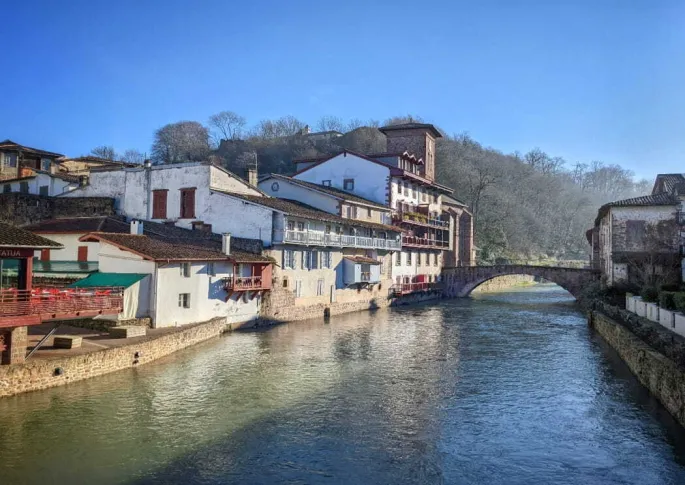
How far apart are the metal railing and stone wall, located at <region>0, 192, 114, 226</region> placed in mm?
18875

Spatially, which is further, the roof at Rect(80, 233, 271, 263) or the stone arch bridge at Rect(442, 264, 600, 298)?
the stone arch bridge at Rect(442, 264, 600, 298)

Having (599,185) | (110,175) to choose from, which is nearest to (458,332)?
(110,175)

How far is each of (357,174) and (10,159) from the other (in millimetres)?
32486

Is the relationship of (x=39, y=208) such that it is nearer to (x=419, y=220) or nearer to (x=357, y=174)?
(x=357, y=174)

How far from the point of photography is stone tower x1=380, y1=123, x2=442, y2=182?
223ft

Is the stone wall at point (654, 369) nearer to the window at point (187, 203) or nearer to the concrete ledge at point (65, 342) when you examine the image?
the concrete ledge at point (65, 342)

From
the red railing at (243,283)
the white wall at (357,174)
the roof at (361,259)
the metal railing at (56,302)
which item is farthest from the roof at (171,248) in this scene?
the white wall at (357,174)

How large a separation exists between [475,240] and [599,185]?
76.7m

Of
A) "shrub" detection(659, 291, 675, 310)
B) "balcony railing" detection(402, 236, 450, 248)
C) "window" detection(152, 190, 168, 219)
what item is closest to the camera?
"shrub" detection(659, 291, 675, 310)

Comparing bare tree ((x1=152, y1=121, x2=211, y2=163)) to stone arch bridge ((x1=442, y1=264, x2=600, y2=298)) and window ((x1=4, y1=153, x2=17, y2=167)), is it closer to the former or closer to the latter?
window ((x1=4, y1=153, x2=17, y2=167))

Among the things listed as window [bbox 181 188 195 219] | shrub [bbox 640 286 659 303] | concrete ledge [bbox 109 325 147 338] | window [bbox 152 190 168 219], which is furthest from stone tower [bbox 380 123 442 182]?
concrete ledge [bbox 109 325 147 338]

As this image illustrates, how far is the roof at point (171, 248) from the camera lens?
28.9 meters

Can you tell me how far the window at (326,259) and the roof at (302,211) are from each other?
98.2 inches

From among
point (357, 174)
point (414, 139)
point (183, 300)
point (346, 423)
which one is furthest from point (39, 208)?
point (414, 139)
